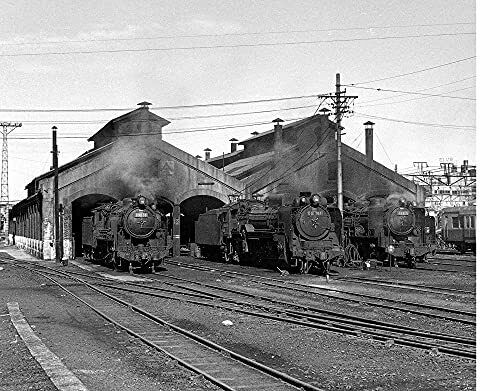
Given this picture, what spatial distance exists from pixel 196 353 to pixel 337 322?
3.85 metres

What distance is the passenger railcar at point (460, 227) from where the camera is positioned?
37375mm

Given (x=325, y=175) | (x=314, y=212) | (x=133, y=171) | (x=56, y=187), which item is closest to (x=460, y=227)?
(x=325, y=175)

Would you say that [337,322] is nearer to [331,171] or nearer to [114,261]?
[114,261]

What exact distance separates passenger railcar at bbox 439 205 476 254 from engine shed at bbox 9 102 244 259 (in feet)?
41.3

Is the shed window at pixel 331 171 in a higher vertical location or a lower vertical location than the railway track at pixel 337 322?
higher

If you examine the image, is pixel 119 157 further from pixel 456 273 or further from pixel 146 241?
pixel 456 273

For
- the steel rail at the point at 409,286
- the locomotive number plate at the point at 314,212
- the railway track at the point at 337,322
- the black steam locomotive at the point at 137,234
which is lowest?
the steel rail at the point at 409,286

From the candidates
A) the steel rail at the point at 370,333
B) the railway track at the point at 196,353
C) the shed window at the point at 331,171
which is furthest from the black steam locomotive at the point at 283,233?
the shed window at the point at 331,171

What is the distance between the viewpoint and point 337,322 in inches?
508

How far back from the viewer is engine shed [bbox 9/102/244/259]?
115 feet

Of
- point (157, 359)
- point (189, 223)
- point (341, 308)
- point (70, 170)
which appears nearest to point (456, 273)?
point (341, 308)

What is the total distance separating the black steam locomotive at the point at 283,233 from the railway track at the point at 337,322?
5.31 meters

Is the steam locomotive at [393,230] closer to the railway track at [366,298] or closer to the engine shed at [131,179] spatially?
the railway track at [366,298]
